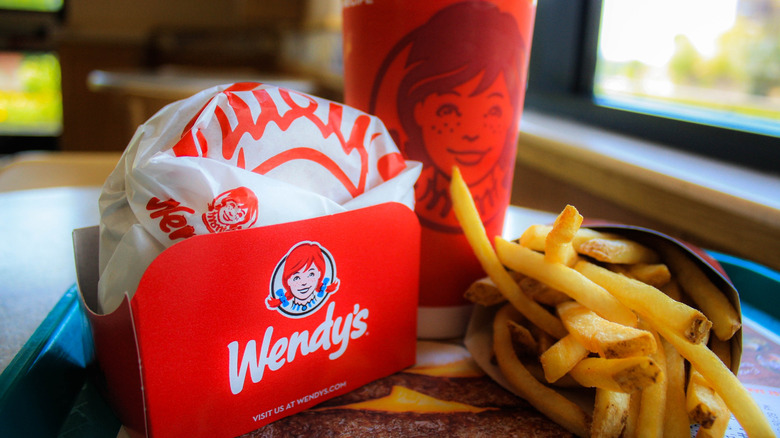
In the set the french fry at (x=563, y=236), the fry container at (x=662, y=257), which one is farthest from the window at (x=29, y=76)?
the french fry at (x=563, y=236)

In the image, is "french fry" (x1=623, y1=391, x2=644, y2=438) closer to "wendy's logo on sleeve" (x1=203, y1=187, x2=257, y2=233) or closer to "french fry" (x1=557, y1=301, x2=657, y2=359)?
"french fry" (x1=557, y1=301, x2=657, y2=359)

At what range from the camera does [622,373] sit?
0.40 meters

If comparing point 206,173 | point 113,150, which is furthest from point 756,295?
point 113,150

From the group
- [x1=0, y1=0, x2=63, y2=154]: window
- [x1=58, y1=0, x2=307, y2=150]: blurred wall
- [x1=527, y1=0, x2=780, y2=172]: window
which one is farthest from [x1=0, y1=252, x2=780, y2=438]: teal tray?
[x1=0, y1=0, x2=63, y2=154]: window

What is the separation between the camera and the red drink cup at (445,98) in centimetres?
59

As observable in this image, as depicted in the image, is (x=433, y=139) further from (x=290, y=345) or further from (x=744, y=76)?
(x=744, y=76)

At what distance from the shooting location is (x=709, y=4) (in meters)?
1.48

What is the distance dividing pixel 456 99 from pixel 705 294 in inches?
12.5

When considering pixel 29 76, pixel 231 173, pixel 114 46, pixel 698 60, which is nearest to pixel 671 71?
pixel 698 60

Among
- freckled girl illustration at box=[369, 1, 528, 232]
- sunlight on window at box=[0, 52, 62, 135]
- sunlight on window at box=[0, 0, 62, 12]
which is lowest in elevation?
sunlight on window at box=[0, 52, 62, 135]

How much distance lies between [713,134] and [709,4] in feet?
1.37

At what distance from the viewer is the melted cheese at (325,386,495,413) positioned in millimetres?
518

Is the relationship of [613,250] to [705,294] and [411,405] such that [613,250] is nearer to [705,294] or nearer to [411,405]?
[705,294]

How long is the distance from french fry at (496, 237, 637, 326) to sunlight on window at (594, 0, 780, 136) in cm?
98
